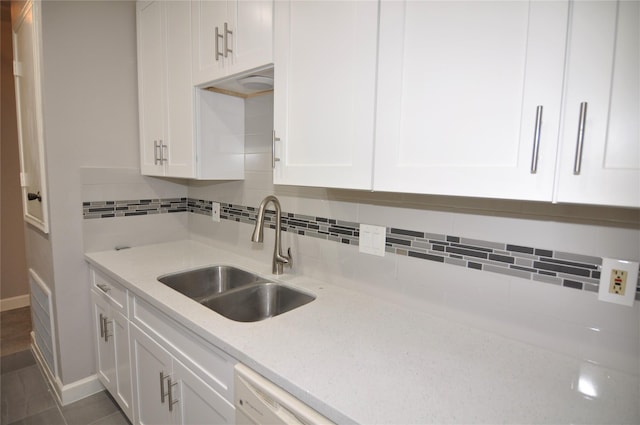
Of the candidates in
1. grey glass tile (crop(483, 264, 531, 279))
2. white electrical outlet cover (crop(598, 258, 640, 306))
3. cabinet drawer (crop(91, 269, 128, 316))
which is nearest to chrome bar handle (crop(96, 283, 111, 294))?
cabinet drawer (crop(91, 269, 128, 316))

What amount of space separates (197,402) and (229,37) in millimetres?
1421

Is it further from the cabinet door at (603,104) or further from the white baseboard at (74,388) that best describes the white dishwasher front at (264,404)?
the white baseboard at (74,388)

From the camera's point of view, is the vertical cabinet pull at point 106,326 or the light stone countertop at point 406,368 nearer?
the light stone countertop at point 406,368

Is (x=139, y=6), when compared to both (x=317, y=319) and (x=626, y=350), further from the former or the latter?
(x=626, y=350)

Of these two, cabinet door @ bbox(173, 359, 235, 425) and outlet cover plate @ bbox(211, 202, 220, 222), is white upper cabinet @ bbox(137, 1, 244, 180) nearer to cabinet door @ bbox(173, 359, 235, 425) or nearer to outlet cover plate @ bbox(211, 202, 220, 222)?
outlet cover plate @ bbox(211, 202, 220, 222)

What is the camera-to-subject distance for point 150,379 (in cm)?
149

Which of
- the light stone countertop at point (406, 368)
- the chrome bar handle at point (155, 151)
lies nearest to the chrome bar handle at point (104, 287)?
the light stone countertop at point (406, 368)

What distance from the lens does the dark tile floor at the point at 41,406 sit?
1.87 metres

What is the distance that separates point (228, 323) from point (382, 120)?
81cm

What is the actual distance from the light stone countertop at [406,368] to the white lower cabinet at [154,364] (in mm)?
102

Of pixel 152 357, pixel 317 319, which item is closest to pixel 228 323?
pixel 317 319

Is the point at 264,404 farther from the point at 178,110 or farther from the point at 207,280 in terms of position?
the point at 178,110

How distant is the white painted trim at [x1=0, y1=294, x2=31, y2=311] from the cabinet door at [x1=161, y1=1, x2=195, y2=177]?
2717mm

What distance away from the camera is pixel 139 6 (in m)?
1.96
